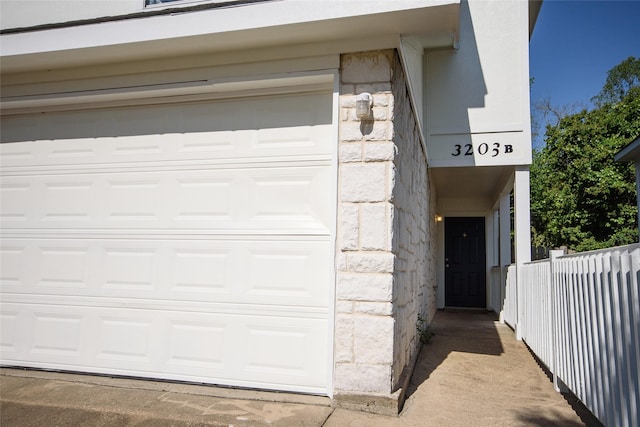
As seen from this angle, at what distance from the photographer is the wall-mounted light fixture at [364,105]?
3273 mm

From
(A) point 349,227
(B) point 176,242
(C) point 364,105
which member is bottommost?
→ (B) point 176,242

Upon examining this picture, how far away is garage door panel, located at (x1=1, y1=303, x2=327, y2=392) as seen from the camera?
11.1ft

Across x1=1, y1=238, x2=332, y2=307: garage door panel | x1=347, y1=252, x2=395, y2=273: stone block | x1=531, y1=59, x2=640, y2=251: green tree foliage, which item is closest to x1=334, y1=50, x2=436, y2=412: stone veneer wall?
x1=347, y1=252, x2=395, y2=273: stone block

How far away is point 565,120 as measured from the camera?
50.6 ft

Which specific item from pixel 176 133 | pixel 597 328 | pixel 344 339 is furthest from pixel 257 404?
pixel 176 133

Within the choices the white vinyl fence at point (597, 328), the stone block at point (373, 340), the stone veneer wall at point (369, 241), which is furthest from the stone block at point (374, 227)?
the white vinyl fence at point (597, 328)

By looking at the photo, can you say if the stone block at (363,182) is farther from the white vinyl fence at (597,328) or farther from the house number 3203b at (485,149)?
the house number 3203b at (485,149)

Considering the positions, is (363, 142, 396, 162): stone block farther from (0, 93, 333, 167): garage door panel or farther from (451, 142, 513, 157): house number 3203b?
(451, 142, 513, 157): house number 3203b

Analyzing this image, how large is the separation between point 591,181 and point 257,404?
14262 mm

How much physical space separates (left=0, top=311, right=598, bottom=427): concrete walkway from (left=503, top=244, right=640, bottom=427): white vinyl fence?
0.33 m

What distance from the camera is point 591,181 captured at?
14.0 meters

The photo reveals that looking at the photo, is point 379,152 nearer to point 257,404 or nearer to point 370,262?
point 370,262

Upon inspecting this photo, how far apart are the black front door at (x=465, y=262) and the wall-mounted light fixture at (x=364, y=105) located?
8522 mm

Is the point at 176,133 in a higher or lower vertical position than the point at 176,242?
higher
